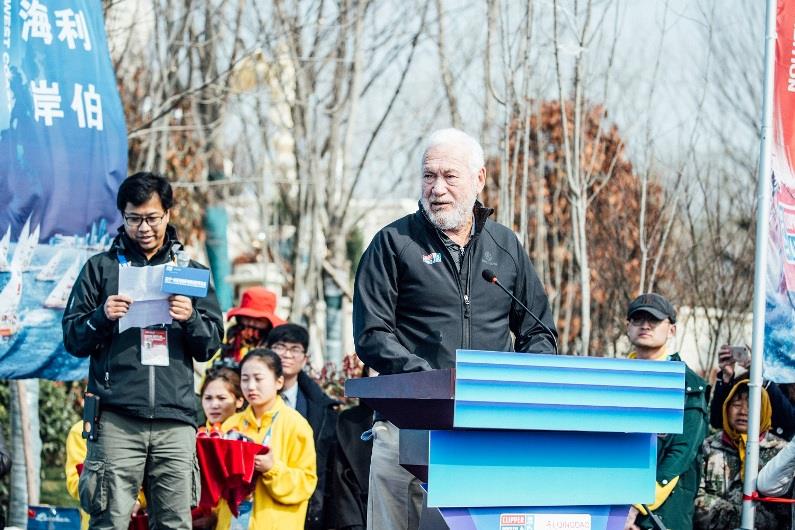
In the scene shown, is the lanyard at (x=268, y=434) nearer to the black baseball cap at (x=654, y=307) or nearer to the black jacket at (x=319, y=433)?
the black jacket at (x=319, y=433)

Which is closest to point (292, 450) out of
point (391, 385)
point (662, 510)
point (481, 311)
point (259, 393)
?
point (259, 393)

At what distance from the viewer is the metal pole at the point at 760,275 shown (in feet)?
18.6

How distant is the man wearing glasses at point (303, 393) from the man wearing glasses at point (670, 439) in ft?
6.50

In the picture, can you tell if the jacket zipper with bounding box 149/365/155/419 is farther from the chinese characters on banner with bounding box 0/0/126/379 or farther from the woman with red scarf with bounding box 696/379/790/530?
the woman with red scarf with bounding box 696/379/790/530

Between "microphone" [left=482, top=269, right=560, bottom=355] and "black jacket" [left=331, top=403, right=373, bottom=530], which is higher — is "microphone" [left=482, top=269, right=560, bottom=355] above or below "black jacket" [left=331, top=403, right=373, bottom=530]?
above

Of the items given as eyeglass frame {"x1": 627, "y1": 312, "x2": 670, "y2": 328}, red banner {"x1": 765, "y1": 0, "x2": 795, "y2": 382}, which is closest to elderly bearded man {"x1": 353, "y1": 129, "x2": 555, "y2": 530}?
red banner {"x1": 765, "y1": 0, "x2": 795, "y2": 382}

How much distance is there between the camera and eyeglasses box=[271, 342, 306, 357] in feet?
25.4

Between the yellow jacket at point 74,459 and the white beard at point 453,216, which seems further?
the yellow jacket at point 74,459

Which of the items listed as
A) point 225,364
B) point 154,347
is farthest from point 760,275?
point 225,364

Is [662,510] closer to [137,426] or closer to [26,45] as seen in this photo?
[137,426]

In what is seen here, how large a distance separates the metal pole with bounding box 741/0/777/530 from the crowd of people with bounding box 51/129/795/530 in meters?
0.15

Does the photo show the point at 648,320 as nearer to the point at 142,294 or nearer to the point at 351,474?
the point at 351,474

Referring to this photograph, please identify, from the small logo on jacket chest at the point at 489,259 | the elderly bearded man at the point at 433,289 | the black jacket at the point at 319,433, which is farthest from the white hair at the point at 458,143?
the black jacket at the point at 319,433

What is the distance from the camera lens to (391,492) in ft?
15.0
